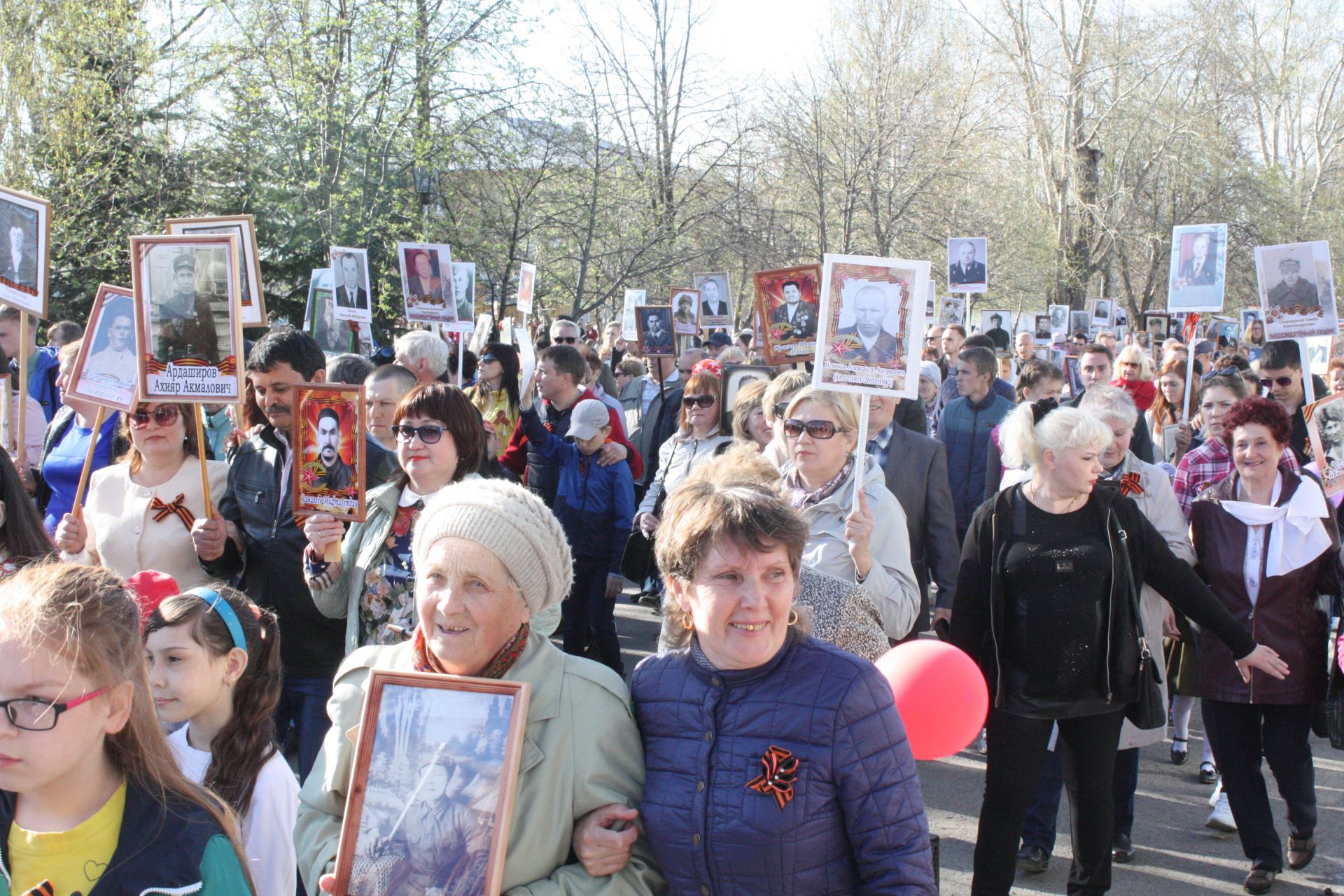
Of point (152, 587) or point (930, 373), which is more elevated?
point (930, 373)

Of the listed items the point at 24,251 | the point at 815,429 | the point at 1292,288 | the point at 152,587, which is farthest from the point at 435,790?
the point at 1292,288

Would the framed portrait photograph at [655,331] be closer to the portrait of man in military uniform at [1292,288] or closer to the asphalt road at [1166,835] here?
the portrait of man in military uniform at [1292,288]

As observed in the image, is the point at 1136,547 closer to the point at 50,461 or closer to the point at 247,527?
the point at 247,527

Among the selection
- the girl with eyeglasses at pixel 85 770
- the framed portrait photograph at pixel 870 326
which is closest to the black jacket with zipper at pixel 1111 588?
the framed portrait photograph at pixel 870 326

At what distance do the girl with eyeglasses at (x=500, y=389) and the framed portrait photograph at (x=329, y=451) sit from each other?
3.84m

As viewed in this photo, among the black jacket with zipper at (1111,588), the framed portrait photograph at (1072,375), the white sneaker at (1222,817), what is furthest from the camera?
the framed portrait photograph at (1072,375)

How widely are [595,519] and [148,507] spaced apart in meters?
2.98

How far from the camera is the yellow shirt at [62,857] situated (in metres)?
1.90

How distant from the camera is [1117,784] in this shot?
502 centimetres

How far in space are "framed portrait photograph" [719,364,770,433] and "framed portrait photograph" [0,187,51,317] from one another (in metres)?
3.49

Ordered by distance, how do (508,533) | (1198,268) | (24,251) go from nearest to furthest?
(508,533) → (24,251) → (1198,268)

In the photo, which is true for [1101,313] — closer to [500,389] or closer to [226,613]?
[500,389]

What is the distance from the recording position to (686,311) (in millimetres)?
14719

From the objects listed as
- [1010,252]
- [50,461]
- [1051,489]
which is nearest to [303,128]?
[50,461]
